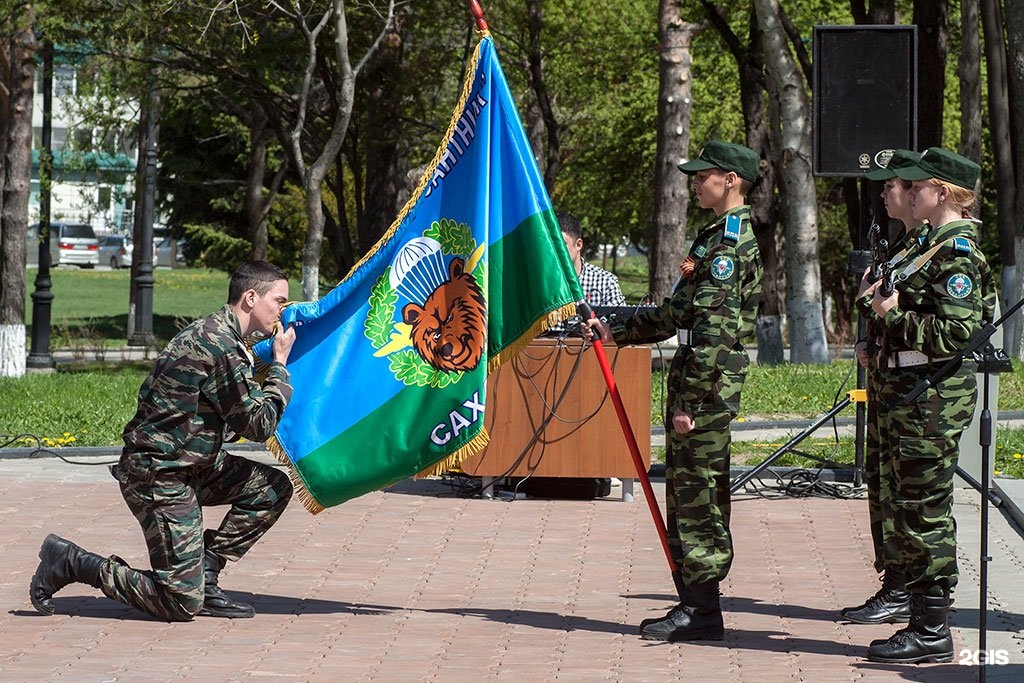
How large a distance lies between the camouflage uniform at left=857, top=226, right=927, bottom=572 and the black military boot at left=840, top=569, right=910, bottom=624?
86 mm

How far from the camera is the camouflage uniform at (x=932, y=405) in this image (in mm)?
6871

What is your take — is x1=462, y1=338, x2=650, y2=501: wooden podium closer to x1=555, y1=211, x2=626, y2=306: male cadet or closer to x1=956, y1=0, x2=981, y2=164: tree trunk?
x1=555, y1=211, x2=626, y2=306: male cadet

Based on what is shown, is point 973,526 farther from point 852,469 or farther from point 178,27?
point 178,27

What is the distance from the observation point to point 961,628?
7.63 m

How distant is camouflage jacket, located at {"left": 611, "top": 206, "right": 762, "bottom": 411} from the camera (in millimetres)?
7266

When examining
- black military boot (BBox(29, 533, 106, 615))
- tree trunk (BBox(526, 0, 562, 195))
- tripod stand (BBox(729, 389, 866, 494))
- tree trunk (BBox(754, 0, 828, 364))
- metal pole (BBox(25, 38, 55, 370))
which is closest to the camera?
black military boot (BBox(29, 533, 106, 615))

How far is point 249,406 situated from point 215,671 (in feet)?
4.26

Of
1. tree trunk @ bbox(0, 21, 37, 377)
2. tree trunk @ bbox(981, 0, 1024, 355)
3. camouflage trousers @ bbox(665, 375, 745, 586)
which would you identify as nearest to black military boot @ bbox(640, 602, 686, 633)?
camouflage trousers @ bbox(665, 375, 745, 586)

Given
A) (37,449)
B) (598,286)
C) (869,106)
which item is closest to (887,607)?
(598,286)

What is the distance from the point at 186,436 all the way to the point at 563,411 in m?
4.37

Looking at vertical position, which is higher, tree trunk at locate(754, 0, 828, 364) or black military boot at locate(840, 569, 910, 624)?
tree trunk at locate(754, 0, 828, 364)

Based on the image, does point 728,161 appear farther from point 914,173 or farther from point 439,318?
point 439,318

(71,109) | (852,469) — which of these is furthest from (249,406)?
(71,109)

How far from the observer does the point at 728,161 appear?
24.2ft
